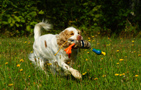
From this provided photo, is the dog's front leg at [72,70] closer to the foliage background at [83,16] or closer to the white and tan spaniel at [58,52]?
the white and tan spaniel at [58,52]

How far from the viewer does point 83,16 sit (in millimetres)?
8156

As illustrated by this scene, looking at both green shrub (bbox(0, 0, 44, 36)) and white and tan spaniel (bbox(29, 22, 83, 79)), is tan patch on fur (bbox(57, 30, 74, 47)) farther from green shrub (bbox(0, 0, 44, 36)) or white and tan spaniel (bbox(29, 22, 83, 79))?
green shrub (bbox(0, 0, 44, 36))

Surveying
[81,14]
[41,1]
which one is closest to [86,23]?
[81,14]

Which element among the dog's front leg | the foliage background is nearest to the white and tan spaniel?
the dog's front leg

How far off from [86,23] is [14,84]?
5.85 metres

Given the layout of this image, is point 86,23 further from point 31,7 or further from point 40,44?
point 40,44

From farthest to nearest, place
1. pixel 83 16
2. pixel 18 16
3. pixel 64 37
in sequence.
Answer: pixel 83 16 < pixel 18 16 < pixel 64 37

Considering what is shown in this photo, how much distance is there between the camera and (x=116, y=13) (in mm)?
8141

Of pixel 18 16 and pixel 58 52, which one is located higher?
pixel 18 16

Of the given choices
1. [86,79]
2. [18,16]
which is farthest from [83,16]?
[86,79]

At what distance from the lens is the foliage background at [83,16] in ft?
25.1

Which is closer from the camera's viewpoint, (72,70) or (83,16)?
(72,70)

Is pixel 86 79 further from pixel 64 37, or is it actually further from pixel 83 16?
pixel 83 16

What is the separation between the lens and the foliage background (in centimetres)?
766
